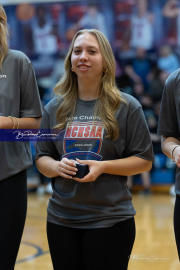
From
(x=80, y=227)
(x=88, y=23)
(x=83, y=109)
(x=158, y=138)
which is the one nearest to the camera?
(x=80, y=227)

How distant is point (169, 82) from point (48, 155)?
2.36 feet

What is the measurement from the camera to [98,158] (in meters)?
1.88

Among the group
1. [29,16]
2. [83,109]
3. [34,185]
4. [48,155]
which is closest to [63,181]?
[48,155]

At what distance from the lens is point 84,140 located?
6.26 ft

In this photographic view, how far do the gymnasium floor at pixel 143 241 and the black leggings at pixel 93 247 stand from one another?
60 centimetres

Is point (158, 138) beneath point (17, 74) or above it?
beneath

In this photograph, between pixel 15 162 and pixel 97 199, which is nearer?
pixel 97 199

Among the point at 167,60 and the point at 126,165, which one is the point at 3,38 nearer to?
the point at 126,165

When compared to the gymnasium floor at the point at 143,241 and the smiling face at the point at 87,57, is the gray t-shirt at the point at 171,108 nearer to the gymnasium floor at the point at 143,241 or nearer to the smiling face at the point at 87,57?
the smiling face at the point at 87,57

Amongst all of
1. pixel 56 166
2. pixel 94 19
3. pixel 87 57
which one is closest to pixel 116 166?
pixel 56 166

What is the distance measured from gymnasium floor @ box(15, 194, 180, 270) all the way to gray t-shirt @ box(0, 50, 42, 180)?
37.6 inches

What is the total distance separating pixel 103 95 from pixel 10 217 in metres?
0.77

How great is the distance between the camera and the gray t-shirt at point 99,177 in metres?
1.84

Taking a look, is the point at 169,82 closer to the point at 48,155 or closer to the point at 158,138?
the point at 48,155
